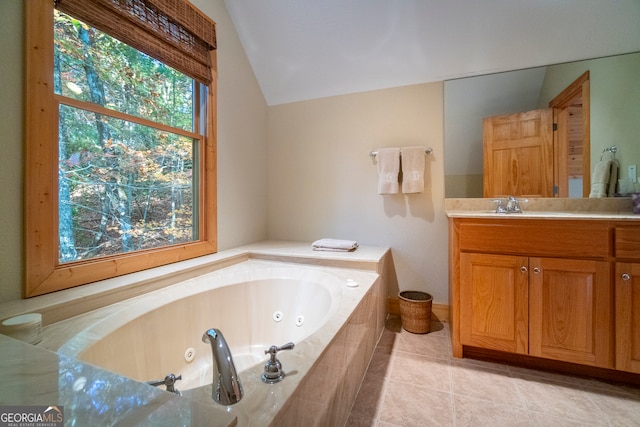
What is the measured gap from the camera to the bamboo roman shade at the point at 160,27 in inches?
49.6

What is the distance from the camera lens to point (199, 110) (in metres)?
1.94

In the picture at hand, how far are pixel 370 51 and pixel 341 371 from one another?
85.9 inches

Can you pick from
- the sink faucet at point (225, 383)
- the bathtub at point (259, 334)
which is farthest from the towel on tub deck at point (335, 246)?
the sink faucet at point (225, 383)

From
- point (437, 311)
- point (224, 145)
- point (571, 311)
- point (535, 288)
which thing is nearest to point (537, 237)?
point (535, 288)

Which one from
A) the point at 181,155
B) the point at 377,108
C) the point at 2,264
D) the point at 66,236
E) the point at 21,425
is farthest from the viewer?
the point at 377,108

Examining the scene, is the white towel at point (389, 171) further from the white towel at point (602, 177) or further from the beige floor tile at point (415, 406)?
the beige floor tile at point (415, 406)

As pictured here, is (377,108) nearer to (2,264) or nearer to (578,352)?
(578,352)

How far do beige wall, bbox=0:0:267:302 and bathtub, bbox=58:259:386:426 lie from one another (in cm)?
38

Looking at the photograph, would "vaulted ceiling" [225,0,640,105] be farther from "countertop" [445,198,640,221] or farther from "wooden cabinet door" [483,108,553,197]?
"countertop" [445,198,640,221]

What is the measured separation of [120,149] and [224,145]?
764 millimetres

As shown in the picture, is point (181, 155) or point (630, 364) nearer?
point (630, 364)

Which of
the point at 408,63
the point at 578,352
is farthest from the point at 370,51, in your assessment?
the point at 578,352

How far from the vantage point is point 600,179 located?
173 centimetres

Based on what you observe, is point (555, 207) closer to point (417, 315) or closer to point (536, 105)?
point (536, 105)
